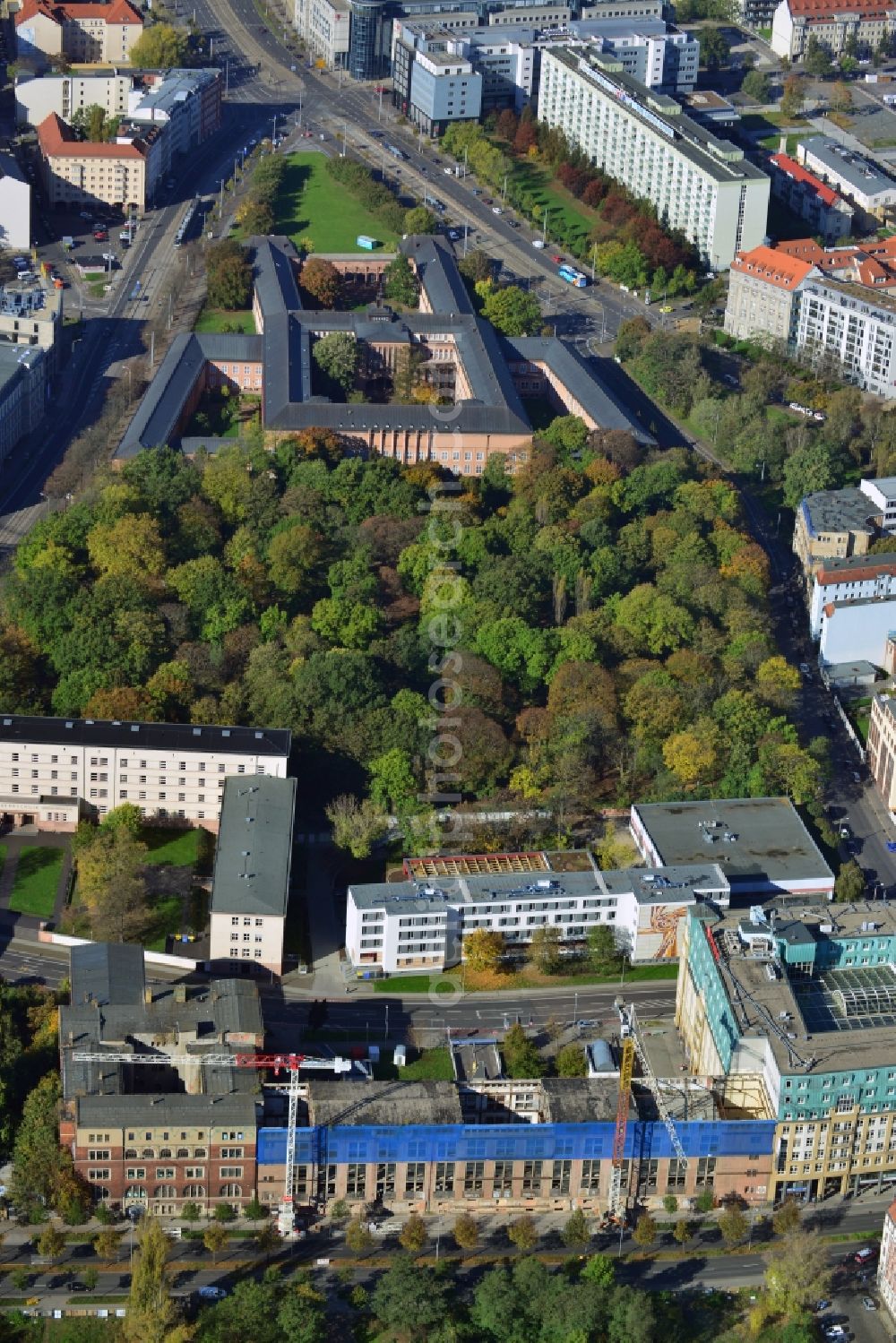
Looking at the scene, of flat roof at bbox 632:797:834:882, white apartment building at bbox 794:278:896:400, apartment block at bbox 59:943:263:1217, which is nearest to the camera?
apartment block at bbox 59:943:263:1217

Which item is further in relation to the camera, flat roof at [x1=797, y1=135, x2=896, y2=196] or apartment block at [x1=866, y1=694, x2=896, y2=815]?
flat roof at [x1=797, y1=135, x2=896, y2=196]

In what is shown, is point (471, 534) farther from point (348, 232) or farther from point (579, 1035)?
point (348, 232)

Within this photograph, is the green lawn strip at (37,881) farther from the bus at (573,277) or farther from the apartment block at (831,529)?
the bus at (573,277)

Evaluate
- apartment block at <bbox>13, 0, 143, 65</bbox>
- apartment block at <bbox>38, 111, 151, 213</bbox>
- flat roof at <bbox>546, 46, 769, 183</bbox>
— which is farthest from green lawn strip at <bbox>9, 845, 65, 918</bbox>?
apartment block at <bbox>13, 0, 143, 65</bbox>

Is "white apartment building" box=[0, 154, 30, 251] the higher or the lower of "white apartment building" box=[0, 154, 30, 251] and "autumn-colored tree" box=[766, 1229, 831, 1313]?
the higher

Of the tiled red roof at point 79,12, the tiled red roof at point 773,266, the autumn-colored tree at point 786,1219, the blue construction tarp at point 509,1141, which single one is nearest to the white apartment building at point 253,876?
the blue construction tarp at point 509,1141

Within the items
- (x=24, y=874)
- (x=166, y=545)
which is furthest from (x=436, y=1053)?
(x=166, y=545)

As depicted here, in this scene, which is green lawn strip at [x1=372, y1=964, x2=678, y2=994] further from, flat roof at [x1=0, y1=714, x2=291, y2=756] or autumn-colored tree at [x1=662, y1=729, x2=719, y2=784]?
flat roof at [x1=0, y1=714, x2=291, y2=756]
